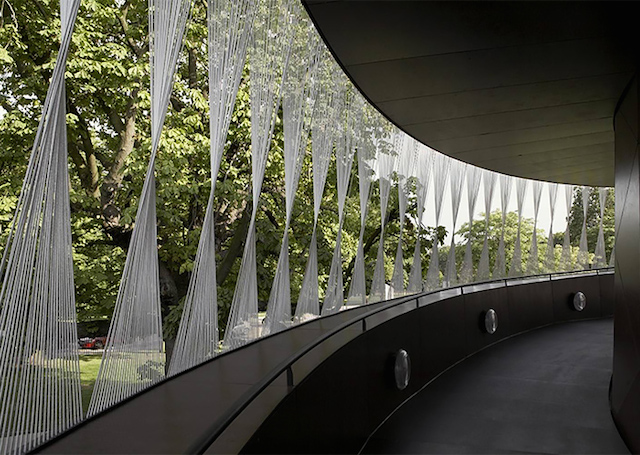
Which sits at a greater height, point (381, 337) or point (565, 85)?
point (565, 85)

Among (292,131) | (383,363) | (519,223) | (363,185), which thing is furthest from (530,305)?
(292,131)

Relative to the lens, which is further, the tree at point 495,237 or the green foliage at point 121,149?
the tree at point 495,237

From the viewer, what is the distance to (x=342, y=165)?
8.43 m

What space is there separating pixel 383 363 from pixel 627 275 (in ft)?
7.98

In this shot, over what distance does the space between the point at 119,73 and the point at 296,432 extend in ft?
24.8

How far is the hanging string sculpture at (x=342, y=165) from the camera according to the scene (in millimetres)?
8414

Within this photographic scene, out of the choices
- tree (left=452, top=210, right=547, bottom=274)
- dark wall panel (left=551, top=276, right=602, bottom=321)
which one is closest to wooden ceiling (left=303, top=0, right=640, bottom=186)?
dark wall panel (left=551, top=276, right=602, bottom=321)

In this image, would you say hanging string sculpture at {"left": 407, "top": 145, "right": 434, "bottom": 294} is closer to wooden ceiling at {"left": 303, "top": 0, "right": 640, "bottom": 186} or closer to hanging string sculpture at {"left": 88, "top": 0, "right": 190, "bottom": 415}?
wooden ceiling at {"left": 303, "top": 0, "right": 640, "bottom": 186}

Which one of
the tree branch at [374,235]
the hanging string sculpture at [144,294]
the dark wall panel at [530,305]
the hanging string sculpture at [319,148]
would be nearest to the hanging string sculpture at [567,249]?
the tree branch at [374,235]

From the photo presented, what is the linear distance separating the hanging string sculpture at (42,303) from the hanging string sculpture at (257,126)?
8.41 ft

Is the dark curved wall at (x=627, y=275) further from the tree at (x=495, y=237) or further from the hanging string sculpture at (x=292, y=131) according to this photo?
the tree at (x=495, y=237)

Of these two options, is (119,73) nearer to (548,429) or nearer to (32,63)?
(32,63)

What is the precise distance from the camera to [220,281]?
1032cm

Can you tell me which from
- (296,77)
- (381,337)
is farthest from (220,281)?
(381,337)
